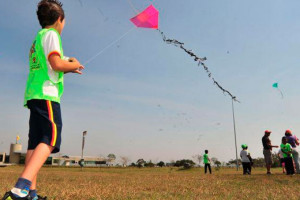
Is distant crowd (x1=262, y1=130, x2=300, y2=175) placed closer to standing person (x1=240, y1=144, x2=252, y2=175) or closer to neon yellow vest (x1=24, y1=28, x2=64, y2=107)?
standing person (x1=240, y1=144, x2=252, y2=175)

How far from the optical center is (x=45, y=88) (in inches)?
106

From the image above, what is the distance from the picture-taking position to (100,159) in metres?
85.1

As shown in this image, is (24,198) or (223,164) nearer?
(24,198)

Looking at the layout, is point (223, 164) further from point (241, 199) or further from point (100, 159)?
point (100, 159)

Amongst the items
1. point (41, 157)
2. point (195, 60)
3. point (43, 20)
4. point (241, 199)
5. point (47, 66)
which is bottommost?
point (241, 199)

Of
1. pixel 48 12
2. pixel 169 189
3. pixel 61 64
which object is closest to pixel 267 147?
pixel 169 189

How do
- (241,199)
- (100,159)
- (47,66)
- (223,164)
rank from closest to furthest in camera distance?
(47,66)
(241,199)
(223,164)
(100,159)

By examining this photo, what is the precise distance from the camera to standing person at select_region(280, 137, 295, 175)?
32.5ft

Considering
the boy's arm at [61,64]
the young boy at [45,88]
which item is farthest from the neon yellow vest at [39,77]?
the boy's arm at [61,64]

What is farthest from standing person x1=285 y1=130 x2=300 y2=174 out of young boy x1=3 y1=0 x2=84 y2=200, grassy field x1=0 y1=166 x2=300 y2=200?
young boy x1=3 y1=0 x2=84 y2=200

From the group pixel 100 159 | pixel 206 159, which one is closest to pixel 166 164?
pixel 206 159

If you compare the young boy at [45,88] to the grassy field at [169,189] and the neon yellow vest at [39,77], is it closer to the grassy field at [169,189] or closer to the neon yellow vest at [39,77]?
the neon yellow vest at [39,77]

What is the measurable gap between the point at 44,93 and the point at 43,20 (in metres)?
0.88

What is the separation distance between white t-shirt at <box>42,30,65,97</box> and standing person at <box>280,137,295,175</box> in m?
9.83
